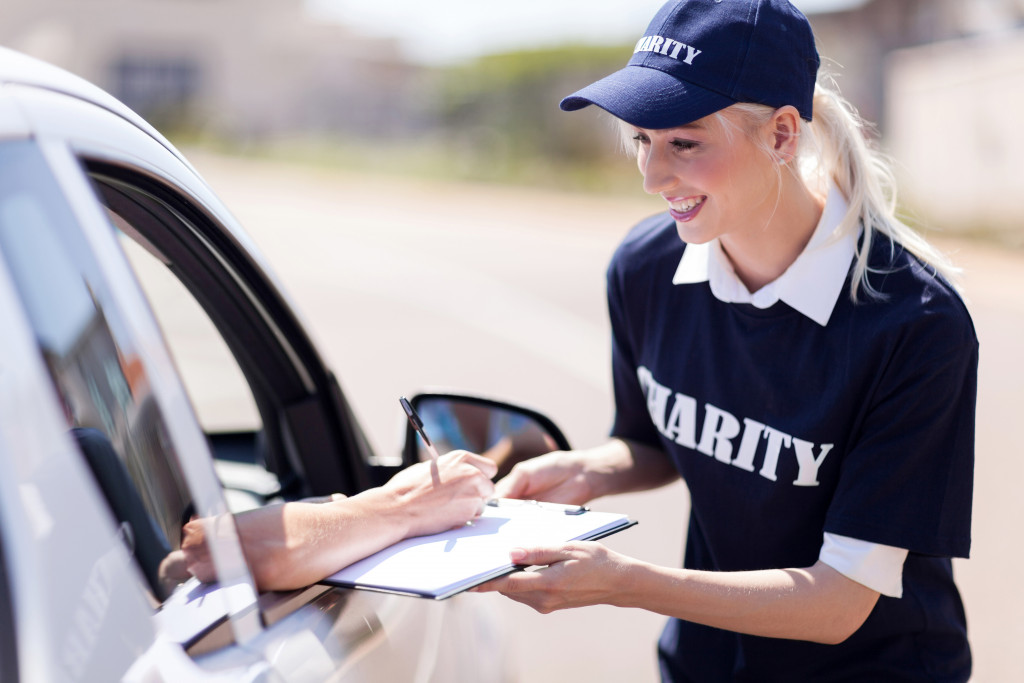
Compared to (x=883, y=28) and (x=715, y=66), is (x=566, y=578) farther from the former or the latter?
(x=883, y=28)

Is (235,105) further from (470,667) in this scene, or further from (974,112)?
(470,667)

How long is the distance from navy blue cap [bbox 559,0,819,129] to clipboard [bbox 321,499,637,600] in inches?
26.6

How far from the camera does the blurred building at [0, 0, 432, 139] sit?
110 ft

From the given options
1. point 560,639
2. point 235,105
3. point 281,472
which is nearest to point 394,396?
point 560,639

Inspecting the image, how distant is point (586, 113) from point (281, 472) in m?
24.5

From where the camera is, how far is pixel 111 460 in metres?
1.25

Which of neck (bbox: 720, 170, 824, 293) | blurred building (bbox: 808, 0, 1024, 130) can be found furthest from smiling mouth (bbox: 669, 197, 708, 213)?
blurred building (bbox: 808, 0, 1024, 130)

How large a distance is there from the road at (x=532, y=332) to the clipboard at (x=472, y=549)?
1.56ft

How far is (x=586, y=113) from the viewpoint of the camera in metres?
25.9

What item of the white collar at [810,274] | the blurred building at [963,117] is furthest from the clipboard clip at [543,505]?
the blurred building at [963,117]

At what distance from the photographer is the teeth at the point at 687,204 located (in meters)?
1.88

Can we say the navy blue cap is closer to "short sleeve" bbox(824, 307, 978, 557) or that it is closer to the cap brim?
the cap brim

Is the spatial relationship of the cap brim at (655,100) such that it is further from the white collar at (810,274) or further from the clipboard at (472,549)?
the clipboard at (472,549)

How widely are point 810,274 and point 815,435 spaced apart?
288 mm
